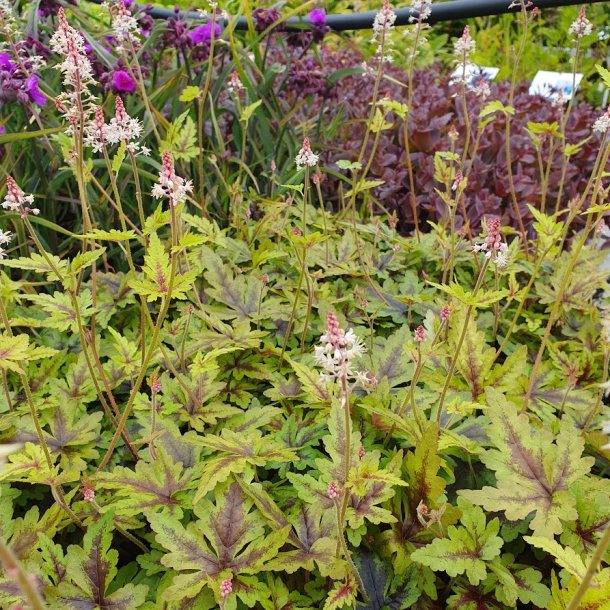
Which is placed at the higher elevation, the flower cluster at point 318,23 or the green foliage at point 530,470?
the flower cluster at point 318,23

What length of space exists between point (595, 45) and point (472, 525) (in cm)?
658

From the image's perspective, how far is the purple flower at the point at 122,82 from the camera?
6.64 feet

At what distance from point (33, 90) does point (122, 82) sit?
31 cm

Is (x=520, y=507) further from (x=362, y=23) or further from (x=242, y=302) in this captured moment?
(x=362, y=23)

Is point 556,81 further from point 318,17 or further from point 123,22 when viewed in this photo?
point 123,22

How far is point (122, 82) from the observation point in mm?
2039

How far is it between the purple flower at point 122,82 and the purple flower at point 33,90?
261 millimetres

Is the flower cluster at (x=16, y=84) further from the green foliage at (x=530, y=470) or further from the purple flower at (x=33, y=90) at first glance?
the green foliage at (x=530, y=470)

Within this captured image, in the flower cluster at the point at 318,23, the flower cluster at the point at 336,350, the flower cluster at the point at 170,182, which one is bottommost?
the flower cluster at the point at 336,350

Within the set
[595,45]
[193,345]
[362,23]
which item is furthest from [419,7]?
[595,45]

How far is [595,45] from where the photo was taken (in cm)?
619

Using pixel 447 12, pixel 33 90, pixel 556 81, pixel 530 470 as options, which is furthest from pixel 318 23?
pixel 530 470

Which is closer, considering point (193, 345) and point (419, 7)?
point (193, 345)

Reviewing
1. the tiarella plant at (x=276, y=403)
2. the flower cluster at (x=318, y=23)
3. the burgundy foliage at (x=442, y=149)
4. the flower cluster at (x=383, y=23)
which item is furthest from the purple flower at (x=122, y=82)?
the flower cluster at (x=318, y=23)
